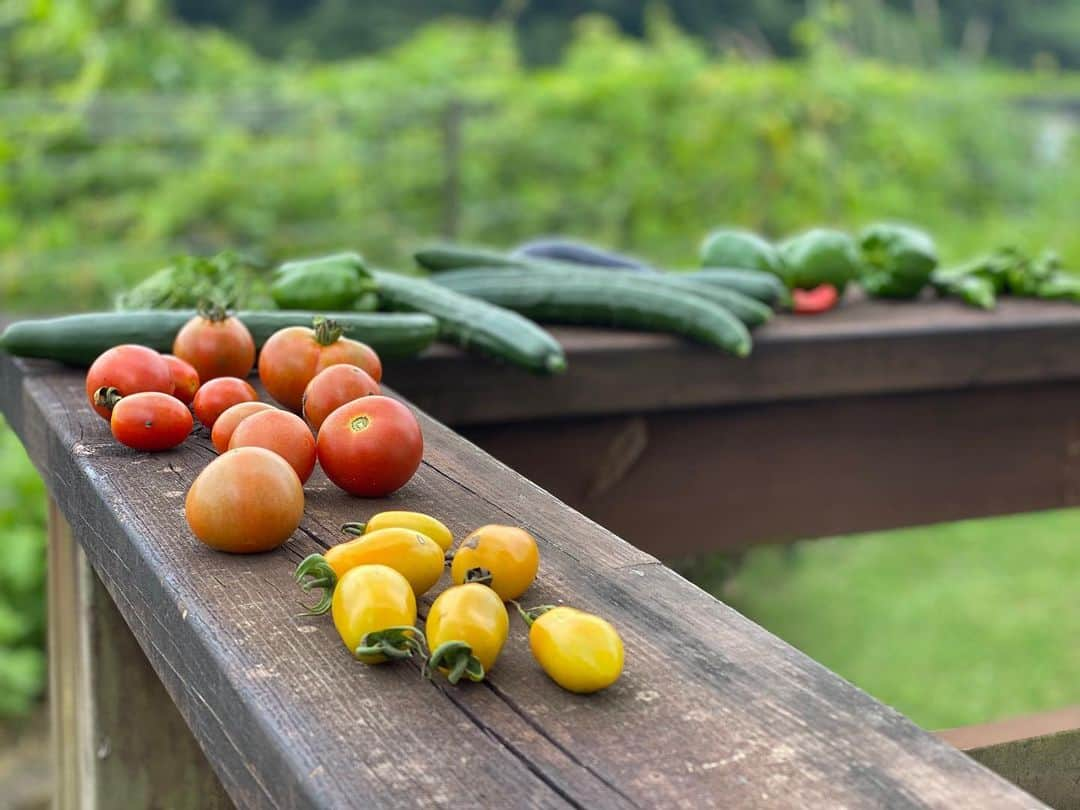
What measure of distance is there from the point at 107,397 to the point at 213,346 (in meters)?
0.23

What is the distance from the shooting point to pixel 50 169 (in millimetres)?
6383

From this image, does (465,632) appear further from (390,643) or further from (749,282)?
(749,282)

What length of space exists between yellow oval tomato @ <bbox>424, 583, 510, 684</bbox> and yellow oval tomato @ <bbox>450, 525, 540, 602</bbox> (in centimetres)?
9

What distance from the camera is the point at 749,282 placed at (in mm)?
2529

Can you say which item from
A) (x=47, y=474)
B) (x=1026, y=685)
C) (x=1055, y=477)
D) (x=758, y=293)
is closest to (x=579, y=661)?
(x=47, y=474)

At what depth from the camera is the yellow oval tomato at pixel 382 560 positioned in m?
1.08

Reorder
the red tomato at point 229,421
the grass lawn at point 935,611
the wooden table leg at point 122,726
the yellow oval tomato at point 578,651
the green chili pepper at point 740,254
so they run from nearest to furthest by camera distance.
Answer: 1. the yellow oval tomato at point 578,651
2. the red tomato at point 229,421
3. the wooden table leg at point 122,726
4. the green chili pepper at point 740,254
5. the grass lawn at point 935,611

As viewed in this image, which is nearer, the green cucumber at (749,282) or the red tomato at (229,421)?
the red tomato at (229,421)

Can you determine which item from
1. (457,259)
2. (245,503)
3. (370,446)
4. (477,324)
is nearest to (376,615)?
(245,503)

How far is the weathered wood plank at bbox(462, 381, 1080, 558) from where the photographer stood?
7.79 feet

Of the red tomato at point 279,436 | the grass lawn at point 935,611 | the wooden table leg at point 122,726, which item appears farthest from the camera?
the grass lawn at point 935,611

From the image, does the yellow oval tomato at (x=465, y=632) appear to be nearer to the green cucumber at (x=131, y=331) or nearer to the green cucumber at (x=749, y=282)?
the green cucumber at (x=131, y=331)

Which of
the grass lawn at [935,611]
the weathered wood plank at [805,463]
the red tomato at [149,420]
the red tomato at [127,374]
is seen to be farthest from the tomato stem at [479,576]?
the grass lawn at [935,611]

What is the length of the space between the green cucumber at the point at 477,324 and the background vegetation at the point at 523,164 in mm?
2431
